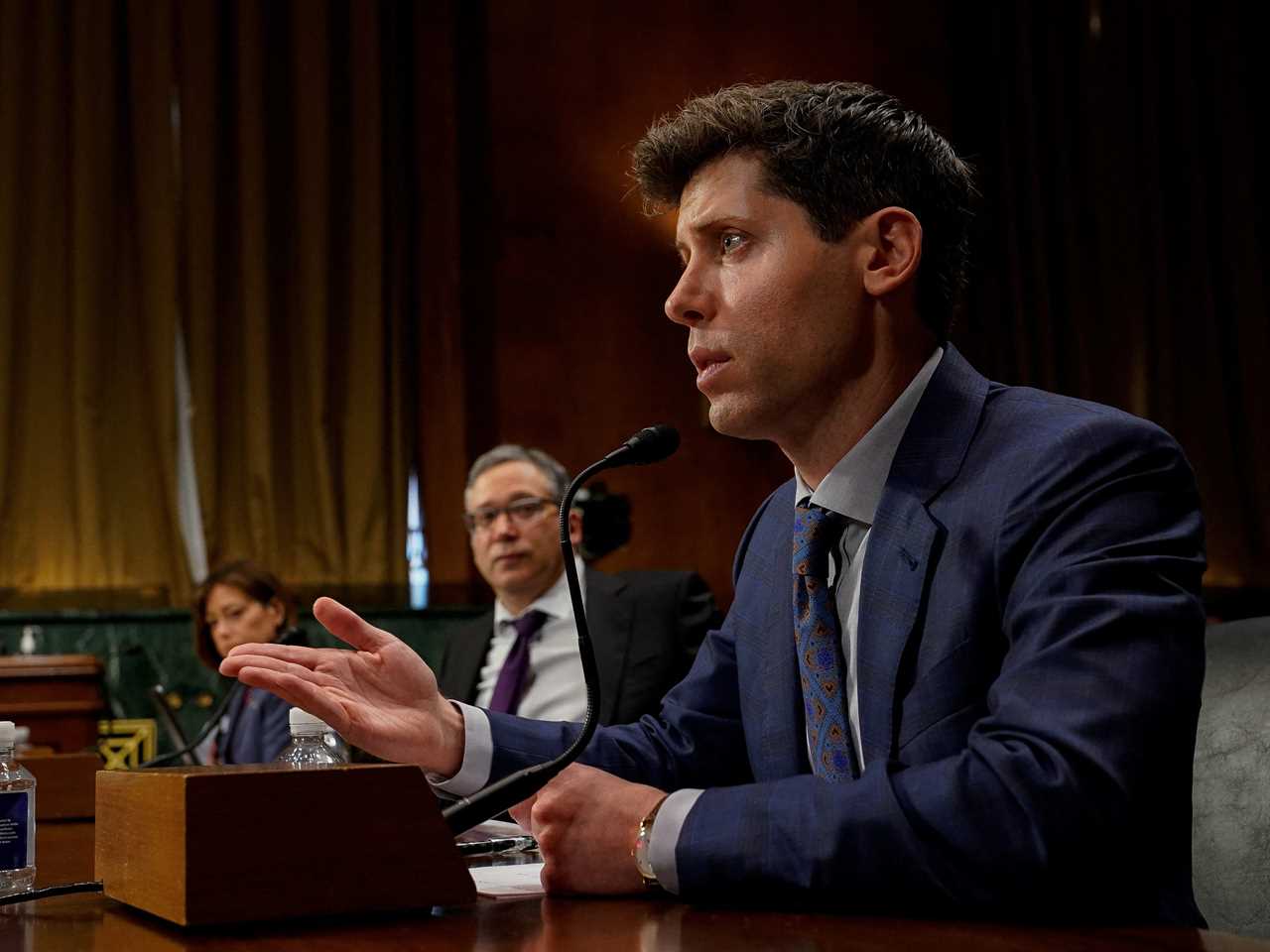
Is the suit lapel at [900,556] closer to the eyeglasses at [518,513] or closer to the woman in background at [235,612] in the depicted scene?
the eyeglasses at [518,513]

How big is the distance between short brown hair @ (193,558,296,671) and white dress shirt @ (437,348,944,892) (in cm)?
298

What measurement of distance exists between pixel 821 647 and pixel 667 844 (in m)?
0.39

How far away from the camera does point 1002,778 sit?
1.04 m

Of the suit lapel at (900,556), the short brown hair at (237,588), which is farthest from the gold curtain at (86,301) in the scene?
the suit lapel at (900,556)

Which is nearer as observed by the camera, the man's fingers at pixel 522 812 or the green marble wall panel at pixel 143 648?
the man's fingers at pixel 522 812

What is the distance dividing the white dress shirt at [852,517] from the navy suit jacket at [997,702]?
28 millimetres

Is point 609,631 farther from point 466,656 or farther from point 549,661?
point 466,656

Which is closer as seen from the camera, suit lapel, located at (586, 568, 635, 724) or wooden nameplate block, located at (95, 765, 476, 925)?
wooden nameplate block, located at (95, 765, 476, 925)

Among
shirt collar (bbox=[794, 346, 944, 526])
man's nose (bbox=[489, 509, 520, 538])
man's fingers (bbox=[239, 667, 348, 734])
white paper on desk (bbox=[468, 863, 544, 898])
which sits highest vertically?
man's nose (bbox=[489, 509, 520, 538])

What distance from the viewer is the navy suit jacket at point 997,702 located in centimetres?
103

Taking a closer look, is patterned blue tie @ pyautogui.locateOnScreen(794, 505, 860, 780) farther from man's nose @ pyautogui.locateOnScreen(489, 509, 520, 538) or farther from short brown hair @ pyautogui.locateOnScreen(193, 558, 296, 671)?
short brown hair @ pyautogui.locateOnScreen(193, 558, 296, 671)

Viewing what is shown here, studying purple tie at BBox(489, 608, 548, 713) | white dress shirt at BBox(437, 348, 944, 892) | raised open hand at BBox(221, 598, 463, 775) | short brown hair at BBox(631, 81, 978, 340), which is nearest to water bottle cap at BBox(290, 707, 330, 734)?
raised open hand at BBox(221, 598, 463, 775)

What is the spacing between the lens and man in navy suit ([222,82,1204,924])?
104 cm

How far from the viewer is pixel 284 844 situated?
3.21 feet
